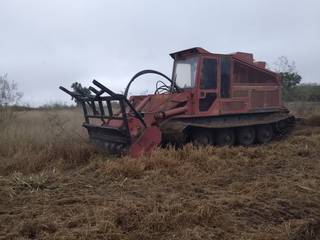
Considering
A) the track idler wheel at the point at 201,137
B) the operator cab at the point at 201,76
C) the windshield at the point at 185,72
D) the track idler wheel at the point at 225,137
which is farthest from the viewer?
the track idler wheel at the point at 225,137

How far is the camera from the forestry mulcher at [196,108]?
9703mm

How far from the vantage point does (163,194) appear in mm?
6113

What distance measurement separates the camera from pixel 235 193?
20.7ft

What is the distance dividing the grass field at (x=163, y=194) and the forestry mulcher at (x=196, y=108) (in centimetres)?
82

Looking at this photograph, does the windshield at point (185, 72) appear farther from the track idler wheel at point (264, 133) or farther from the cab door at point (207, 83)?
the track idler wheel at point (264, 133)

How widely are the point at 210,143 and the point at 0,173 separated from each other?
16.6ft

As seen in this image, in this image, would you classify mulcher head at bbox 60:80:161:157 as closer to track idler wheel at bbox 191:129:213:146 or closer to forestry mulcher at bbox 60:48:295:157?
forestry mulcher at bbox 60:48:295:157

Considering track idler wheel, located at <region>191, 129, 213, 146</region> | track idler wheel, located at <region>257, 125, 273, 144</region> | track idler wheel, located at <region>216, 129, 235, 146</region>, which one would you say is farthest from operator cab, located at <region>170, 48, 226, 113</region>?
track idler wheel, located at <region>257, 125, 273, 144</region>

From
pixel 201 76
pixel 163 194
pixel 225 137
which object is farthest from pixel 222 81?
pixel 163 194

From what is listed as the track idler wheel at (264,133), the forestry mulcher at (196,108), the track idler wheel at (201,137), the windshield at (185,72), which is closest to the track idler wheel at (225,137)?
the forestry mulcher at (196,108)

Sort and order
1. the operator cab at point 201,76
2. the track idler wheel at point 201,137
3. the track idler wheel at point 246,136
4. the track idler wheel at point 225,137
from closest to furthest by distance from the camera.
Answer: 1. the track idler wheel at point 201,137
2. the operator cab at point 201,76
3. the track idler wheel at point 225,137
4. the track idler wheel at point 246,136

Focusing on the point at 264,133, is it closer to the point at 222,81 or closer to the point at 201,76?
the point at 222,81

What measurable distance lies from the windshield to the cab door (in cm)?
22

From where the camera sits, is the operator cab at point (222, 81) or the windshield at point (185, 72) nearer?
the operator cab at point (222, 81)
